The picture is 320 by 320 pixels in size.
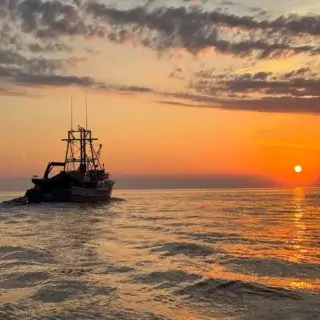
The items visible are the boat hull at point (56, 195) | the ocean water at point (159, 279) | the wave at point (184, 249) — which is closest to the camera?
the ocean water at point (159, 279)

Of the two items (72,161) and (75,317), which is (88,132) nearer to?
(72,161)

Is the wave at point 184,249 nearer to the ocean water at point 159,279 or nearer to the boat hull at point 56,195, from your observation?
the ocean water at point 159,279

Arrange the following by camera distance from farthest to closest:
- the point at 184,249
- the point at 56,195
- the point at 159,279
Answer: the point at 56,195 < the point at 184,249 < the point at 159,279

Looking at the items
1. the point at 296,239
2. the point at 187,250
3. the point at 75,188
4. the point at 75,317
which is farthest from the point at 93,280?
the point at 75,188

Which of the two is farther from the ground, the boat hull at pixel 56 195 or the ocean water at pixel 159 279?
the boat hull at pixel 56 195

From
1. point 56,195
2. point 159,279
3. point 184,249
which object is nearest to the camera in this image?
point 159,279

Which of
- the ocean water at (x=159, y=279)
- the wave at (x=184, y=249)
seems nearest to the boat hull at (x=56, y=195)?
the ocean water at (x=159, y=279)

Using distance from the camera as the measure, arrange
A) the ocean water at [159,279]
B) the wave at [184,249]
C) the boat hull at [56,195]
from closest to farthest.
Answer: the ocean water at [159,279] < the wave at [184,249] < the boat hull at [56,195]

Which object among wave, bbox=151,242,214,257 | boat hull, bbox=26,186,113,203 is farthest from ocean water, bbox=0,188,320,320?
boat hull, bbox=26,186,113,203

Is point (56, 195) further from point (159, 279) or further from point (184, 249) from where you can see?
point (159, 279)

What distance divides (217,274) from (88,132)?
101190 millimetres

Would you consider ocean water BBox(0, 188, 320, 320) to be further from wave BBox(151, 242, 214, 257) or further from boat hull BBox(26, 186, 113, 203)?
boat hull BBox(26, 186, 113, 203)

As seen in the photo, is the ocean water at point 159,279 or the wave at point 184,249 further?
the wave at point 184,249

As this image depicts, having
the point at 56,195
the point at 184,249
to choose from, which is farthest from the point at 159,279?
the point at 56,195
